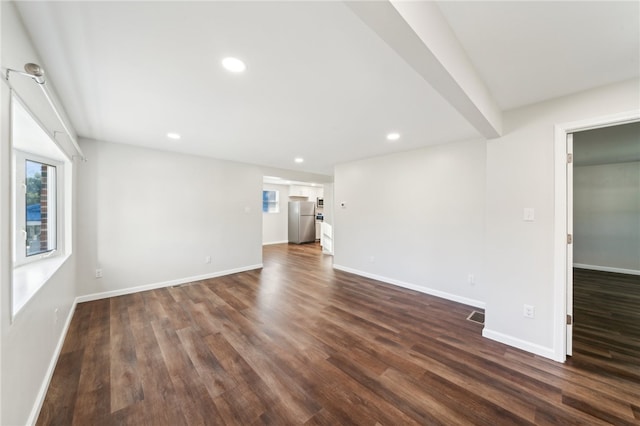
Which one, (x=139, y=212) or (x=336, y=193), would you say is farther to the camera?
(x=336, y=193)

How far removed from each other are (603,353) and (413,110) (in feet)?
9.26

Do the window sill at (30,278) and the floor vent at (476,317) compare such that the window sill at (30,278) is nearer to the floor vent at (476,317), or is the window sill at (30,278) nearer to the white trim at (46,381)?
the white trim at (46,381)

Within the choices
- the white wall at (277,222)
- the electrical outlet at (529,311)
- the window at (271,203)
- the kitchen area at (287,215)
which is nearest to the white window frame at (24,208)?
the electrical outlet at (529,311)

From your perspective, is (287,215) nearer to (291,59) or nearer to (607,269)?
(291,59)

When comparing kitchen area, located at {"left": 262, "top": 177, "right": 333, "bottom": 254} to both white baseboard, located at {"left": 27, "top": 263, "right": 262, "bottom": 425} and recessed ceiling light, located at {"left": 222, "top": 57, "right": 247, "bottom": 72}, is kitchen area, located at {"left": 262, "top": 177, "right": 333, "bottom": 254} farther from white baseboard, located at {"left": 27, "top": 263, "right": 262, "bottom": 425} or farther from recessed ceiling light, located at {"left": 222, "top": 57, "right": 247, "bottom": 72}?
recessed ceiling light, located at {"left": 222, "top": 57, "right": 247, "bottom": 72}

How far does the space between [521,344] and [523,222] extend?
1164mm

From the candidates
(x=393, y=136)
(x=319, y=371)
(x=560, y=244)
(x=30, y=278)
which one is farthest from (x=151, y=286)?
(x=560, y=244)

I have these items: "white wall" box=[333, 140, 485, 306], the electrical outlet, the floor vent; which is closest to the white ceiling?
"white wall" box=[333, 140, 485, 306]

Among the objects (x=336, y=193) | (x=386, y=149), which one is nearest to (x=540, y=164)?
(x=386, y=149)

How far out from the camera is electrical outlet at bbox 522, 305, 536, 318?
83.4 inches

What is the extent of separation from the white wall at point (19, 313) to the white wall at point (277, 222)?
266 inches

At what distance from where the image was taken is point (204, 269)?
431 cm

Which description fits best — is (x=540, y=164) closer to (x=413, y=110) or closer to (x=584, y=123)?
(x=584, y=123)

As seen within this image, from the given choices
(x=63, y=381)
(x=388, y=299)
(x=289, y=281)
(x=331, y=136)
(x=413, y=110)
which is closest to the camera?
(x=63, y=381)
